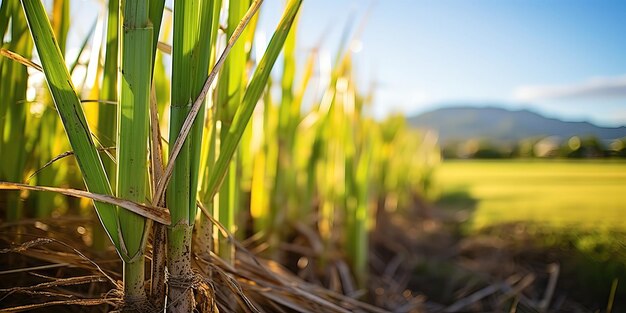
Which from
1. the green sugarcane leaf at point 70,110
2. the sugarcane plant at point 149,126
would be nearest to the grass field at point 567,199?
the sugarcane plant at point 149,126

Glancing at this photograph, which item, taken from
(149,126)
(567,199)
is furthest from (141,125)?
(567,199)

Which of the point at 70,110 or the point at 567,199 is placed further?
the point at 567,199

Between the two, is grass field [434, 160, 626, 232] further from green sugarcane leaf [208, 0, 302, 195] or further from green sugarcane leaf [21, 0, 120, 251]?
green sugarcane leaf [21, 0, 120, 251]

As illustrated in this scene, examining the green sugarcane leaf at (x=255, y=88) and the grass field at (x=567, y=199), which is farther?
the grass field at (x=567, y=199)

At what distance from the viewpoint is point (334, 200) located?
990mm

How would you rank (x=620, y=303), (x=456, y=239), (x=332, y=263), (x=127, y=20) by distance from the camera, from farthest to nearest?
(x=456, y=239) → (x=332, y=263) → (x=620, y=303) → (x=127, y=20)

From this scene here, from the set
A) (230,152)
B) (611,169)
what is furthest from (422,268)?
(230,152)

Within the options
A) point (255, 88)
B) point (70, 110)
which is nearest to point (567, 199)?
point (255, 88)

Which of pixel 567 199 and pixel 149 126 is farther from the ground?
pixel 149 126

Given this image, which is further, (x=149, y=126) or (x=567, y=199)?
(x=567, y=199)

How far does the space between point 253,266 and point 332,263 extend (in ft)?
1.34

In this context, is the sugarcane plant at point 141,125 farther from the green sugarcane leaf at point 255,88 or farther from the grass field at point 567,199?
the grass field at point 567,199

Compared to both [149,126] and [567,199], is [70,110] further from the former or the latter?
[567,199]

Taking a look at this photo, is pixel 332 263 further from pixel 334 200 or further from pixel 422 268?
pixel 422 268
